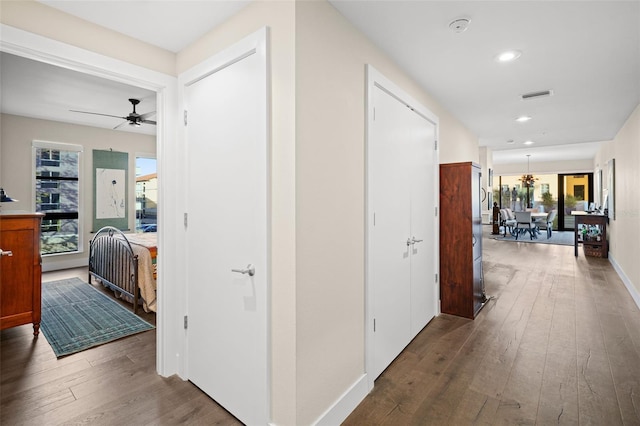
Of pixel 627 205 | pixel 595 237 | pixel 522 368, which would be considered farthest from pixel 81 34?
pixel 595 237

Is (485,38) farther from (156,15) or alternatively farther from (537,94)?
(156,15)

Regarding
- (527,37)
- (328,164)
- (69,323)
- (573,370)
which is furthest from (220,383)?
(527,37)

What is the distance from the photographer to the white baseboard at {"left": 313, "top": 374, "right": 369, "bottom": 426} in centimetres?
177

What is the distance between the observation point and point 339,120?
6.19ft

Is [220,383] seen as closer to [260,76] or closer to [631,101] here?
[260,76]

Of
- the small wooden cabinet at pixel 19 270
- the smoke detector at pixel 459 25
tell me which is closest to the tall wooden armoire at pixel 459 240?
the smoke detector at pixel 459 25

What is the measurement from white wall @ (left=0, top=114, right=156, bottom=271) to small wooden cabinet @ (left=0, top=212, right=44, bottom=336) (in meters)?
3.11

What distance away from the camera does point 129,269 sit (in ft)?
12.4

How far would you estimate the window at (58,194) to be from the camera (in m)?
5.45

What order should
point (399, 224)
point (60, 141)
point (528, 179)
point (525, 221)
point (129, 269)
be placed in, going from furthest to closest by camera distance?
point (528, 179) → point (525, 221) → point (60, 141) → point (129, 269) → point (399, 224)

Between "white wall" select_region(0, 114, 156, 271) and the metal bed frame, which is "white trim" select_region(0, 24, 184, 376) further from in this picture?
"white wall" select_region(0, 114, 156, 271)

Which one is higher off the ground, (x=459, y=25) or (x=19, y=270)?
(x=459, y=25)

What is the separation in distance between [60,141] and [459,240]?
Result: 21.8ft

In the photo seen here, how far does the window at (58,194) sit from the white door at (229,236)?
4.99 metres
